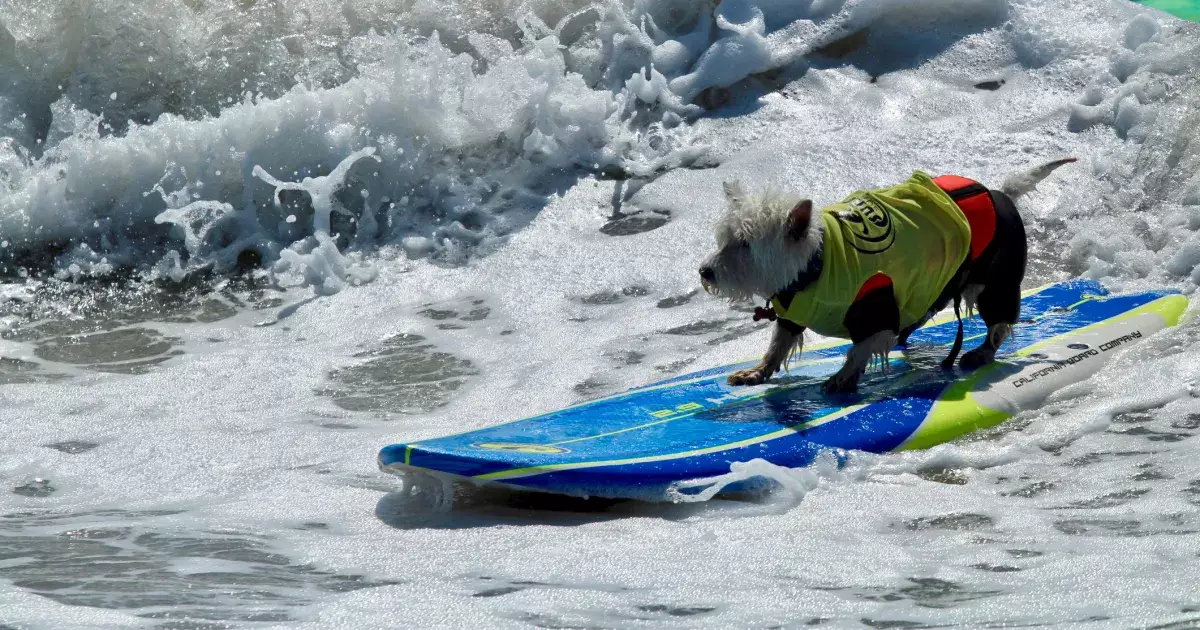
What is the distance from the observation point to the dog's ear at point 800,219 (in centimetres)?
467

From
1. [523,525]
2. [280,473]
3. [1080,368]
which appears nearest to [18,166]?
[280,473]

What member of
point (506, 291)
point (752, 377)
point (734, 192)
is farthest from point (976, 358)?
point (506, 291)

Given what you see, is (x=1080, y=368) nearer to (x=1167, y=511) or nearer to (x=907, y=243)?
(x=907, y=243)

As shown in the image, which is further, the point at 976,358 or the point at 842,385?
the point at 976,358

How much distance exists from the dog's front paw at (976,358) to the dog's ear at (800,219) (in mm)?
1182

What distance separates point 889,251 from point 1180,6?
433 inches

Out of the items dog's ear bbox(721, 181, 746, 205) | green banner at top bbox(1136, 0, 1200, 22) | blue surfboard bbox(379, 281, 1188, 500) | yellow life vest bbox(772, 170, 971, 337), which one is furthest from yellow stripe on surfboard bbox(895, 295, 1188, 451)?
green banner at top bbox(1136, 0, 1200, 22)

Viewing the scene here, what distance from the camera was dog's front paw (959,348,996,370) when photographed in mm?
5375

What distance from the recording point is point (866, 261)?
15.9ft

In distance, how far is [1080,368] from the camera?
212 inches

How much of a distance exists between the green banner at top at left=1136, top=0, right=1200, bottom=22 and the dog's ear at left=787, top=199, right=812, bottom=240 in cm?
1089

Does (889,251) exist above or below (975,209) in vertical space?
below

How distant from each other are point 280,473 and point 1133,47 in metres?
6.81

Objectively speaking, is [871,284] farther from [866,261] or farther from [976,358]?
[976,358]
